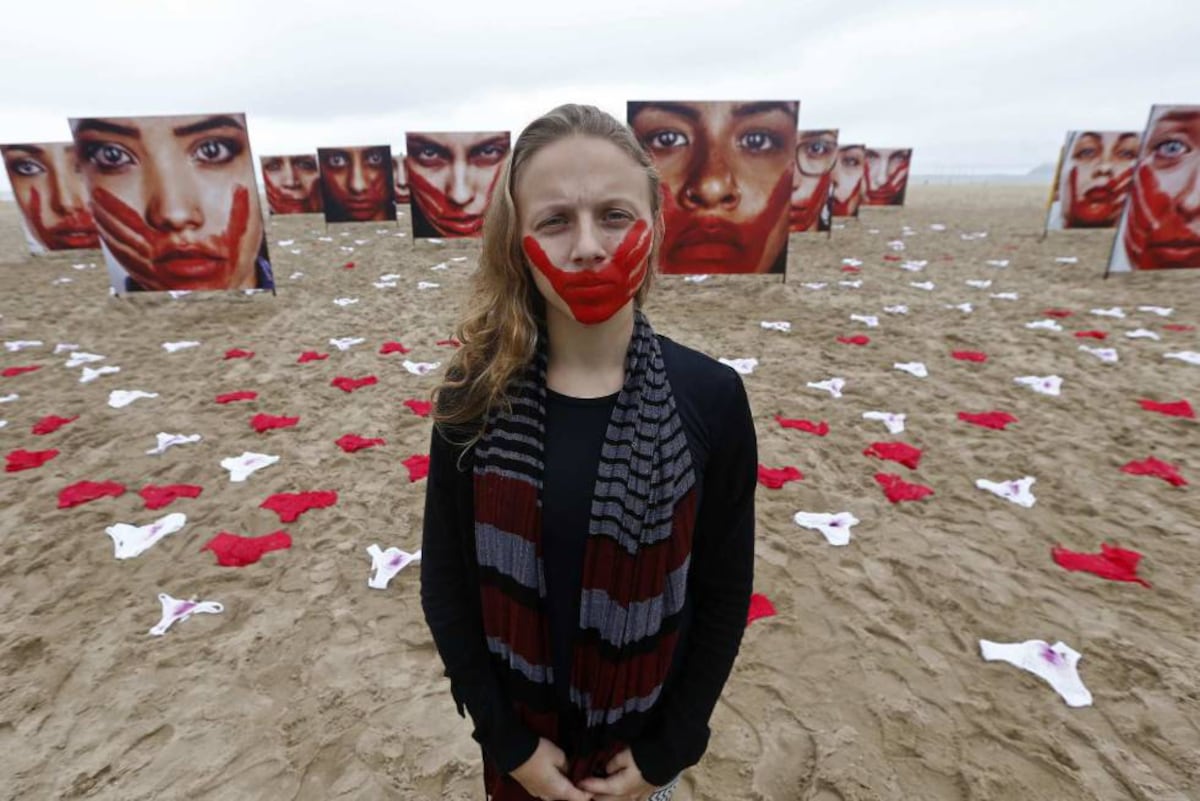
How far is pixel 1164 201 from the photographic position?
26.3 ft

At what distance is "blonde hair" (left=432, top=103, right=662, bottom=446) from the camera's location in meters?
1.01

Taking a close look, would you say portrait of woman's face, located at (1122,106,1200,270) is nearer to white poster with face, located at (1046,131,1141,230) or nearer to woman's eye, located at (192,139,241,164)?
white poster with face, located at (1046,131,1141,230)

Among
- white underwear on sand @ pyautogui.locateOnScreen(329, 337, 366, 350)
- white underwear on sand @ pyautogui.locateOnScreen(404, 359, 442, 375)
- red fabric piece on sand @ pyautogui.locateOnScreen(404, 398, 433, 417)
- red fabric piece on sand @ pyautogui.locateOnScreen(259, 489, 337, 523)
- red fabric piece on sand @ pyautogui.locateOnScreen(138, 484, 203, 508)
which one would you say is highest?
white underwear on sand @ pyautogui.locateOnScreen(329, 337, 366, 350)

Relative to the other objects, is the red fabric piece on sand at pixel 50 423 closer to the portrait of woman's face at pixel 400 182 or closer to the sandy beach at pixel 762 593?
the sandy beach at pixel 762 593

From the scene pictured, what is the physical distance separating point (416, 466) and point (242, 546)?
3.36 ft

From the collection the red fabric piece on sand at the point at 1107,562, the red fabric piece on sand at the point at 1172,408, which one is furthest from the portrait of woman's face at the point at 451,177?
the red fabric piece on sand at the point at 1107,562

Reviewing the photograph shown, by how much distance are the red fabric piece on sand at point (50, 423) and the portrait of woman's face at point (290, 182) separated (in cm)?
1710

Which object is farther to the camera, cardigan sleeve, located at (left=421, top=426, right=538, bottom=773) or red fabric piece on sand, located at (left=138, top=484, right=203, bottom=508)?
red fabric piece on sand, located at (left=138, top=484, right=203, bottom=508)

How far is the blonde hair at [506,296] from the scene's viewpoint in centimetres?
101

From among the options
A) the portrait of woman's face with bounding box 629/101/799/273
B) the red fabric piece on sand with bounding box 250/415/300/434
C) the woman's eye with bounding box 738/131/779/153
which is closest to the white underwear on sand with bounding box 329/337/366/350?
the red fabric piece on sand with bounding box 250/415/300/434

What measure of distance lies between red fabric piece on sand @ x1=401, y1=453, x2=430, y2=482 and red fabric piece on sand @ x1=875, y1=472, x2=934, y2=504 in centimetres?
270

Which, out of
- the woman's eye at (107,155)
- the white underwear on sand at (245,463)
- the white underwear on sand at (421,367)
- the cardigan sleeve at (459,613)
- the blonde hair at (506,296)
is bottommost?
the white underwear on sand at (245,463)

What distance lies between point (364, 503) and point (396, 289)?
19.2 feet

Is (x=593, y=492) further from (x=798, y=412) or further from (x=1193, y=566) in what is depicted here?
(x=798, y=412)
